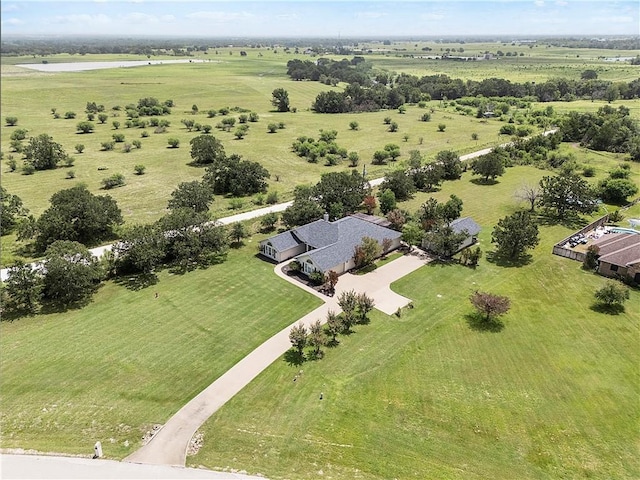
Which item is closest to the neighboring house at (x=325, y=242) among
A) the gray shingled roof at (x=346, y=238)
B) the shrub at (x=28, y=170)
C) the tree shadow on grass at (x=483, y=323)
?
the gray shingled roof at (x=346, y=238)

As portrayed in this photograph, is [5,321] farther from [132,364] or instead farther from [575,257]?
[575,257]

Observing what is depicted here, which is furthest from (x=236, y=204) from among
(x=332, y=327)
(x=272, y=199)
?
(x=332, y=327)

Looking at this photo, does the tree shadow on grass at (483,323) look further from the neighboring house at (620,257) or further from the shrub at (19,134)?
the shrub at (19,134)

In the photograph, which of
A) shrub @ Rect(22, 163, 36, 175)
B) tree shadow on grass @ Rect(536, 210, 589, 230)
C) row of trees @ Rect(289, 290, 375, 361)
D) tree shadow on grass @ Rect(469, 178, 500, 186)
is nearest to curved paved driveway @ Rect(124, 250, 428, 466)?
row of trees @ Rect(289, 290, 375, 361)

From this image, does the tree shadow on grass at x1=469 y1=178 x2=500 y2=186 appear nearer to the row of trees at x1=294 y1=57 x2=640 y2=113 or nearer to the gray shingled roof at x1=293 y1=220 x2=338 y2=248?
the gray shingled roof at x1=293 y1=220 x2=338 y2=248

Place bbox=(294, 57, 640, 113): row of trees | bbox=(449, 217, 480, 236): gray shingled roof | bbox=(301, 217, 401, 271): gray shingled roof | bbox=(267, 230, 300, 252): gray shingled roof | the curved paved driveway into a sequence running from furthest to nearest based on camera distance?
bbox=(294, 57, 640, 113): row of trees < bbox=(449, 217, 480, 236): gray shingled roof < bbox=(267, 230, 300, 252): gray shingled roof < bbox=(301, 217, 401, 271): gray shingled roof < the curved paved driveway

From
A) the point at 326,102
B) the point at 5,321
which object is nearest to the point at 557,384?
the point at 5,321

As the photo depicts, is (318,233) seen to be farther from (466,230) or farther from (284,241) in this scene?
(466,230)
